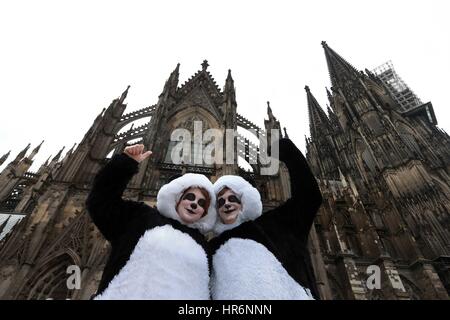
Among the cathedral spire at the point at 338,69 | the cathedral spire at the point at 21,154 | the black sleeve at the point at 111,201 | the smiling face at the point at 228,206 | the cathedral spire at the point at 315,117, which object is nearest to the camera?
the black sleeve at the point at 111,201

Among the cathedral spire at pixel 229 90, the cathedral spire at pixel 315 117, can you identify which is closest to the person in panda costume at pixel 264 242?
the cathedral spire at pixel 229 90

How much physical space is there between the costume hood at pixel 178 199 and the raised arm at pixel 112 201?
0.72 feet

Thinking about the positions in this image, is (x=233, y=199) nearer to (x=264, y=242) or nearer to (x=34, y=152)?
(x=264, y=242)

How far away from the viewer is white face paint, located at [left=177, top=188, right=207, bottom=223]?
8.02 feet

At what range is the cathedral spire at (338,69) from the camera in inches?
1414

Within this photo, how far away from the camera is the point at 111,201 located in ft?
7.73

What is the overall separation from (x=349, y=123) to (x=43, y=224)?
30.6 metres

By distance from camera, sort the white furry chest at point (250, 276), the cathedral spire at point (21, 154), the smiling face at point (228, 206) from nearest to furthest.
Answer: the white furry chest at point (250, 276) < the smiling face at point (228, 206) < the cathedral spire at point (21, 154)

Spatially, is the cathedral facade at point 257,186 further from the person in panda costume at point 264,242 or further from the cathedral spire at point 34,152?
the person in panda costume at point 264,242

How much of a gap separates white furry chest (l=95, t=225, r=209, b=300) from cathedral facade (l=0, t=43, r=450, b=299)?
303 inches

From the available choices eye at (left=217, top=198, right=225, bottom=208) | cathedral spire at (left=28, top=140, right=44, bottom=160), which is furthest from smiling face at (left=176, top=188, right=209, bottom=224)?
cathedral spire at (left=28, top=140, right=44, bottom=160)

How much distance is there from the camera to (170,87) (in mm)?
18219

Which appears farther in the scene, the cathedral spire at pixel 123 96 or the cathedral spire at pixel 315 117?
the cathedral spire at pixel 315 117

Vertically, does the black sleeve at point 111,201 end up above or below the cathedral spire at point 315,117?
below
